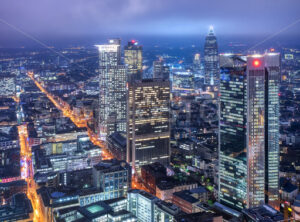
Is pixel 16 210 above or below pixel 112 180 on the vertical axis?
below

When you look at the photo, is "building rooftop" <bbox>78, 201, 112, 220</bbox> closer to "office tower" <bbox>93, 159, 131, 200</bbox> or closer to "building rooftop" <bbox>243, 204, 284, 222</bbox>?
"office tower" <bbox>93, 159, 131, 200</bbox>

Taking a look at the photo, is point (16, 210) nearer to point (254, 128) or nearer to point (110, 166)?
point (110, 166)

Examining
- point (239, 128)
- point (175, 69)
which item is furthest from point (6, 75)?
point (239, 128)

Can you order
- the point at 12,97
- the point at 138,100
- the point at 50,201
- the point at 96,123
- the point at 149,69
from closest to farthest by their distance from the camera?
the point at 50,201, the point at 138,100, the point at 96,123, the point at 12,97, the point at 149,69

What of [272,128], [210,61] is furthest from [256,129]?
[210,61]

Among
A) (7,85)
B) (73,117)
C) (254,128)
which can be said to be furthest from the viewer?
(7,85)

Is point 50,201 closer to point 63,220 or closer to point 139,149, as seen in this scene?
point 63,220
